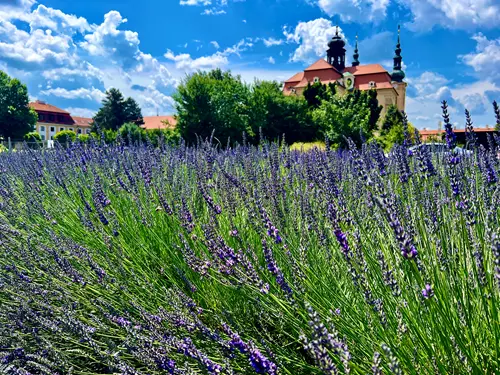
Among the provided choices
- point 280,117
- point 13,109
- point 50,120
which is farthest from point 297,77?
point 50,120

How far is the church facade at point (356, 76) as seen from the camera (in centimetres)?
5756

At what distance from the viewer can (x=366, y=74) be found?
63.8 m

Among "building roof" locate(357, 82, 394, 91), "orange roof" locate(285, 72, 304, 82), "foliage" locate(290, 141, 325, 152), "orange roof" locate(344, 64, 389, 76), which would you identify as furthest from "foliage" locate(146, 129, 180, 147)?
"orange roof" locate(344, 64, 389, 76)

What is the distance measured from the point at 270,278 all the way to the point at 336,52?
66.7m

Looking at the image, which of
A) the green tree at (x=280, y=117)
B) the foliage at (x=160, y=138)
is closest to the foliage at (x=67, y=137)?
the foliage at (x=160, y=138)

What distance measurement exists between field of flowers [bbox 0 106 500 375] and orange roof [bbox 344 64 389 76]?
65736 mm

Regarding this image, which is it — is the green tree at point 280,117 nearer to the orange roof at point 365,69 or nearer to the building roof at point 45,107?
the orange roof at point 365,69

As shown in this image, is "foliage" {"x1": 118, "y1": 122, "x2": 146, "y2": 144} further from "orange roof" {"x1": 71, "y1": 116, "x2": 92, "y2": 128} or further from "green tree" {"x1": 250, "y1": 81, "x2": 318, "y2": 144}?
"orange roof" {"x1": 71, "y1": 116, "x2": 92, "y2": 128}

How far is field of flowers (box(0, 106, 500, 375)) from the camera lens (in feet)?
3.88

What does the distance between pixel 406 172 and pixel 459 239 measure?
47 cm

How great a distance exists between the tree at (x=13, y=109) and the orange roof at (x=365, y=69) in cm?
4802

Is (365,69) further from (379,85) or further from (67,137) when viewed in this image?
(67,137)

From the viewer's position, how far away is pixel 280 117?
2870 centimetres

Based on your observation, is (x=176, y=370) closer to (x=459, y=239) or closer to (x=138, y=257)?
(x=138, y=257)
